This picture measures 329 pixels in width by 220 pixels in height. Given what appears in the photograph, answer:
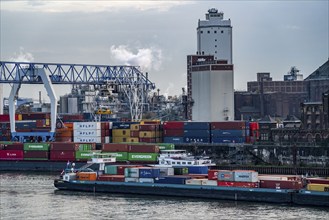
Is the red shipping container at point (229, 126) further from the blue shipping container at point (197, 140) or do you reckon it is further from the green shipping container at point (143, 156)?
the green shipping container at point (143, 156)

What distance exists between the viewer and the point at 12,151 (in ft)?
241

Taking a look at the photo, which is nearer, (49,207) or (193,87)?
(49,207)

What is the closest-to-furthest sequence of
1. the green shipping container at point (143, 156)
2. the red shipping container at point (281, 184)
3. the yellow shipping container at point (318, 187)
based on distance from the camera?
1. the yellow shipping container at point (318, 187)
2. the red shipping container at point (281, 184)
3. the green shipping container at point (143, 156)

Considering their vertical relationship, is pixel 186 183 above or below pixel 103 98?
below

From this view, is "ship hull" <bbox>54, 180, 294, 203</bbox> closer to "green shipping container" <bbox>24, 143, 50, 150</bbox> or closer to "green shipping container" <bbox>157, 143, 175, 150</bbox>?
"green shipping container" <bbox>157, 143, 175, 150</bbox>

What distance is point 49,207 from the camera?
1880 inches

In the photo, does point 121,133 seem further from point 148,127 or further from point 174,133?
point 174,133

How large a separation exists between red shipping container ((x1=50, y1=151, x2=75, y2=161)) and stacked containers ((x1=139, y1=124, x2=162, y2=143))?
659 centimetres

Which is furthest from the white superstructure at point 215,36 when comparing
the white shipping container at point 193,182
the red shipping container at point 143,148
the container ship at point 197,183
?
the white shipping container at point 193,182

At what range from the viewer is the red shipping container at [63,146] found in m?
70.8

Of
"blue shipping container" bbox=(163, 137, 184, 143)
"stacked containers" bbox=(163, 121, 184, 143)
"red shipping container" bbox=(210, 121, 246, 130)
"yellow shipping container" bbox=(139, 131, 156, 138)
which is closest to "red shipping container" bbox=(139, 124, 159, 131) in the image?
"yellow shipping container" bbox=(139, 131, 156, 138)

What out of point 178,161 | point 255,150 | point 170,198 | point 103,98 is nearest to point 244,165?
point 255,150

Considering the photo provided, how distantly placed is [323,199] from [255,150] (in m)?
21.2

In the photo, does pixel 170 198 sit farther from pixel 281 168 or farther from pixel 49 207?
pixel 281 168
